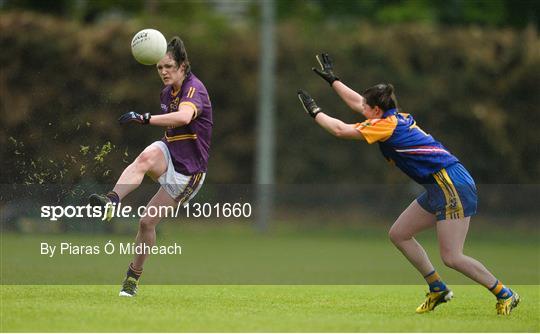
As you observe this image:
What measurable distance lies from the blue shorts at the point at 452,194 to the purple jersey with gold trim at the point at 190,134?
217 cm

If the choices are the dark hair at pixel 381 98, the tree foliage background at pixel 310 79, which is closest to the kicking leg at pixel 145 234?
the dark hair at pixel 381 98

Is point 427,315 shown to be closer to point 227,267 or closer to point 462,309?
point 462,309

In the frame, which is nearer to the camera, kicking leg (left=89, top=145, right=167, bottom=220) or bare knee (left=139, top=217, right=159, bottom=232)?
kicking leg (left=89, top=145, right=167, bottom=220)

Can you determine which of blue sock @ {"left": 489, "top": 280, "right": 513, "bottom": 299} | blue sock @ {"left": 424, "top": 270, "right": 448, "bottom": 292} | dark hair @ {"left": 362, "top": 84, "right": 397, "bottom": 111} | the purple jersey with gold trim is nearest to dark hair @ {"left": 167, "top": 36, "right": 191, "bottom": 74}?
the purple jersey with gold trim

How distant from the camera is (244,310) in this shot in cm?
939

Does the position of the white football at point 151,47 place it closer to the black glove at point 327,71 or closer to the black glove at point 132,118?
the black glove at point 132,118

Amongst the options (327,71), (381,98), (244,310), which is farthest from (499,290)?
(327,71)

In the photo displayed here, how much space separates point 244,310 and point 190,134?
177 cm

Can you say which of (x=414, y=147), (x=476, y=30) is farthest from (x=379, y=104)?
(x=476, y=30)

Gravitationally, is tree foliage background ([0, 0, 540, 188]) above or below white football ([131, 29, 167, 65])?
above

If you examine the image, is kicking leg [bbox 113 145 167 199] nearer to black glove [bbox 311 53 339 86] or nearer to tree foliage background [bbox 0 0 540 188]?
black glove [bbox 311 53 339 86]

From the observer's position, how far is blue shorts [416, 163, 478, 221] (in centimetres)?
934

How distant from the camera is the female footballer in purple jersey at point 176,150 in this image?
9.96m

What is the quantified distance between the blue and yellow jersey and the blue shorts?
0.07 metres
